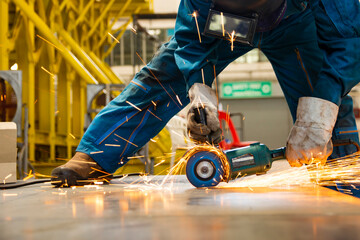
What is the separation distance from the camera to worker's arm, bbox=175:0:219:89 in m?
1.94

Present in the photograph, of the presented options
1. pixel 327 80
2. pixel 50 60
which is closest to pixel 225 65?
pixel 327 80

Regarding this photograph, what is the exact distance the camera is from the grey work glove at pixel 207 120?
176 centimetres

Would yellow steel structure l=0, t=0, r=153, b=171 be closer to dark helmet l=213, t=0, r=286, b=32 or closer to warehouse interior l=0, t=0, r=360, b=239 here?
warehouse interior l=0, t=0, r=360, b=239

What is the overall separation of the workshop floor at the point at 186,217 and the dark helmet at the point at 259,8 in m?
0.80

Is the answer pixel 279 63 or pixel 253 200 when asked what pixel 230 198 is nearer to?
pixel 253 200

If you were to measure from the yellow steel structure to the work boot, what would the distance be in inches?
111

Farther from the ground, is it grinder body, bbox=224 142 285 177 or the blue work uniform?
the blue work uniform

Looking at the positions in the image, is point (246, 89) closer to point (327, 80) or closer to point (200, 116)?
point (327, 80)

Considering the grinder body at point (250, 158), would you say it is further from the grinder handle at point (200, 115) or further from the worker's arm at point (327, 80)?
the grinder handle at point (200, 115)

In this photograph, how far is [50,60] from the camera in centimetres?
615

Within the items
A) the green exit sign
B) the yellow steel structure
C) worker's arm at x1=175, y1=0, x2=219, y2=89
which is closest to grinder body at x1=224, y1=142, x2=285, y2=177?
worker's arm at x1=175, y1=0, x2=219, y2=89

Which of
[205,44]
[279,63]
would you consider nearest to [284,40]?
[279,63]

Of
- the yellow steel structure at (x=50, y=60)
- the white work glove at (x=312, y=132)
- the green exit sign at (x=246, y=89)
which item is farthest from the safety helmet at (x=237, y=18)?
the green exit sign at (x=246, y=89)

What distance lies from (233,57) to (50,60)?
448 centimetres
